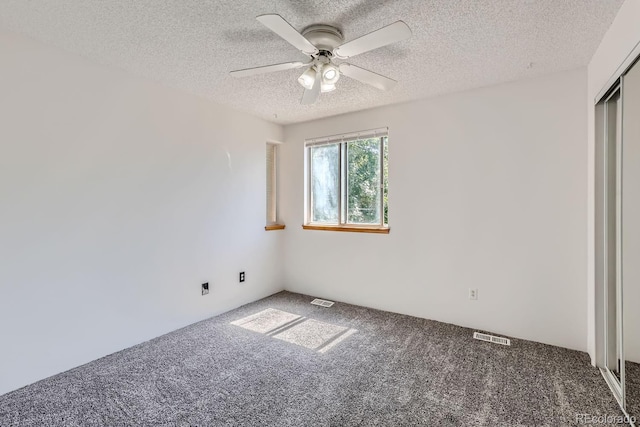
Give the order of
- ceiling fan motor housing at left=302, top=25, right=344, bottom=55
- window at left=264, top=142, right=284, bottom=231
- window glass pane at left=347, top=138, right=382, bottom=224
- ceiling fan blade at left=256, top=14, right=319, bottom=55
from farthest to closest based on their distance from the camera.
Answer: window at left=264, top=142, right=284, bottom=231, window glass pane at left=347, top=138, right=382, bottom=224, ceiling fan motor housing at left=302, top=25, right=344, bottom=55, ceiling fan blade at left=256, top=14, right=319, bottom=55

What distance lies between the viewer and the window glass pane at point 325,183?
151 inches

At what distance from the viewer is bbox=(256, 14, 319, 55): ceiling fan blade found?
1.41m

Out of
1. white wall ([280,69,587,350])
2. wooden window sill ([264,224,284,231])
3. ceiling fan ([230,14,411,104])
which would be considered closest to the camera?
ceiling fan ([230,14,411,104])

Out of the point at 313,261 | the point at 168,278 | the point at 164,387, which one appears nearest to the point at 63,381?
the point at 164,387

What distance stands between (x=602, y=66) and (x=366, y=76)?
1585 millimetres

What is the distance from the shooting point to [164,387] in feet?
6.51

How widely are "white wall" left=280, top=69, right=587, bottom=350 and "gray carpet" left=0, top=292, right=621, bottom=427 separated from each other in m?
0.35

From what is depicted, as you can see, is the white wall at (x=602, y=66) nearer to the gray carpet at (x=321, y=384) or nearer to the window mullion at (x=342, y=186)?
the gray carpet at (x=321, y=384)

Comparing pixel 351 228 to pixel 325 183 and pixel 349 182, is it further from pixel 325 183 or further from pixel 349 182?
pixel 325 183

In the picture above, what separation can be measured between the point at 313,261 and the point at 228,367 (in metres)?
1.88

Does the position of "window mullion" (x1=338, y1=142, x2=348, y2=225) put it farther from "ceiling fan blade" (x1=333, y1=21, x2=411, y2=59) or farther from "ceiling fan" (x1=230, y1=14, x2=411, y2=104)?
"ceiling fan blade" (x1=333, y1=21, x2=411, y2=59)

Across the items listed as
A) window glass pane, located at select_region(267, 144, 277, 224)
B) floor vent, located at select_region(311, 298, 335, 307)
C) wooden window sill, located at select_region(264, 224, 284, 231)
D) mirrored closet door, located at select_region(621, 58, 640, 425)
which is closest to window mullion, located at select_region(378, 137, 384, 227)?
floor vent, located at select_region(311, 298, 335, 307)

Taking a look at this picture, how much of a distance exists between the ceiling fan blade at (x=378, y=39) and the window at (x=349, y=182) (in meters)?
1.70

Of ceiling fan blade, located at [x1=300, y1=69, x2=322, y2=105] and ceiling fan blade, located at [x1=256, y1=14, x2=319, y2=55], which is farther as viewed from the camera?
ceiling fan blade, located at [x1=300, y1=69, x2=322, y2=105]
